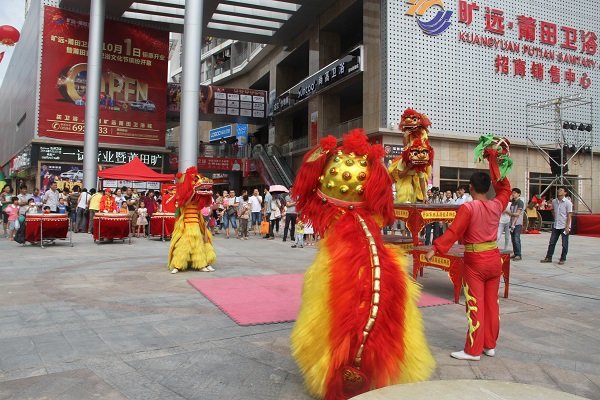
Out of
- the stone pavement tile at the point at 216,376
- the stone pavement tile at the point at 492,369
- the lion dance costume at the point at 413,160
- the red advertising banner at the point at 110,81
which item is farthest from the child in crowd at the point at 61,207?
the stone pavement tile at the point at 492,369

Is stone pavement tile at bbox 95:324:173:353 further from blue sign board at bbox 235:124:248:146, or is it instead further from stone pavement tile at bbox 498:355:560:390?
blue sign board at bbox 235:124:248:146

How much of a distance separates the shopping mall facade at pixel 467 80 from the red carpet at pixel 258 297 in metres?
12.7

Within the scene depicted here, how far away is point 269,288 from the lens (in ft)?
21.5

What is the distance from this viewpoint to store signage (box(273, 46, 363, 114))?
20969 mm

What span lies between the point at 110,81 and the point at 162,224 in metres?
13.8

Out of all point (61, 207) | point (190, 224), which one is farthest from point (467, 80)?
point (61, 207)

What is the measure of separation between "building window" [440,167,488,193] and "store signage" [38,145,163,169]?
48.3ft

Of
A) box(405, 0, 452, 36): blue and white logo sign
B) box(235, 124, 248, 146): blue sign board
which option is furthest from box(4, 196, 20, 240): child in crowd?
box(235, 124, 248, 146): blue sign board

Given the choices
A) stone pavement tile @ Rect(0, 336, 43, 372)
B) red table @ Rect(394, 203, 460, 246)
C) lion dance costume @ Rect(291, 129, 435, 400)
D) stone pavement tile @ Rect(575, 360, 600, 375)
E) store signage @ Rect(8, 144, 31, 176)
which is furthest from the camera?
store signage @ Rect(8, 144, 31, 176)

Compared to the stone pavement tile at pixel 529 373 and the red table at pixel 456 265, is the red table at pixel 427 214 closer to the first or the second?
the red table at pixel 456 265

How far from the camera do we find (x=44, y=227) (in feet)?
37.2

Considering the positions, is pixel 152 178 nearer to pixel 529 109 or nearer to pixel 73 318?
pixel 73 318

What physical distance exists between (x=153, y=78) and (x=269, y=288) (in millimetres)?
21666


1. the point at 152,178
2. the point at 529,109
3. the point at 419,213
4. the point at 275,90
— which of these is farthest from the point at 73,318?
the point at 275,90
